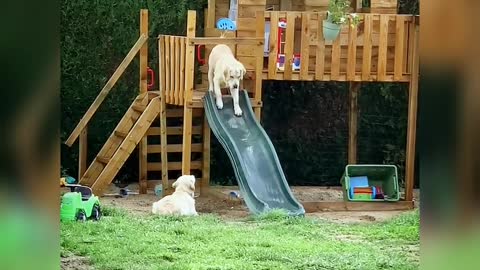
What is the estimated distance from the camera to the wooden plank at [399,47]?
826 centimetres

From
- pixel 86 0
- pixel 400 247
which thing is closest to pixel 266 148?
pixel 400 247

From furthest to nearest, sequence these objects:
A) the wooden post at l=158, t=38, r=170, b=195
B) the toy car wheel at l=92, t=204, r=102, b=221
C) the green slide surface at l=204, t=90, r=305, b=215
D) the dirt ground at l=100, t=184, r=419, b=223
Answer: the wooden post at l=158, t=38, r=170, b=195
the dirt ground at l=100, t=184, r=419, b=223
the green slide surface at l=204, t=90, r=305, b=215
the toy car wheel at l=92, t=204, r=102, b=221

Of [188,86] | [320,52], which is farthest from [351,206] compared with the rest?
[188,86]

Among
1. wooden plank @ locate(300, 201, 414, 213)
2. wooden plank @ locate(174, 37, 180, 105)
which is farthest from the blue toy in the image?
wooden plank @ locate(300, 201, 414, 213)

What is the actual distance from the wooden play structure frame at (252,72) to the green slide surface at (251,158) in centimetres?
24

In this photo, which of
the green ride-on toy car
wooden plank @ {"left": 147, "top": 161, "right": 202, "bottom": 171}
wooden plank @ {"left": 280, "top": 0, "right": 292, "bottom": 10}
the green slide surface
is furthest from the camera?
wooden plank @ {"left": 280, "top": 0, "right": 292, "bottom": 10}

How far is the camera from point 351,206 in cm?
797

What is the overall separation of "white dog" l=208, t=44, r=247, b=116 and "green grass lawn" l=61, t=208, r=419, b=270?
147 cm

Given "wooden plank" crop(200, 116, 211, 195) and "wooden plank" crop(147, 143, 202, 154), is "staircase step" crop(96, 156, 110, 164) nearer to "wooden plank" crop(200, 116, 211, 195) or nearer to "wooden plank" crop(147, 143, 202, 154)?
"wooden plank" crop(147, 143, 202, 154)

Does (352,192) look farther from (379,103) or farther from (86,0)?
(86,0)

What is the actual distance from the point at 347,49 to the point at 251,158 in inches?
66.1

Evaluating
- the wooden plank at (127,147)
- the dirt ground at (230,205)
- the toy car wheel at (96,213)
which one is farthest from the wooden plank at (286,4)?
the toy car wheel at (96,213)

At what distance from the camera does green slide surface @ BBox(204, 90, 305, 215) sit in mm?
7211

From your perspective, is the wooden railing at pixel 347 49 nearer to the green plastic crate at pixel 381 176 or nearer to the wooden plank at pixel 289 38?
the wooden plank at pixel 289 38
